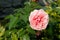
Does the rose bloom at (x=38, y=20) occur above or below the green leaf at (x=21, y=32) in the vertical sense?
above

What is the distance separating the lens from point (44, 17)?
1.48m

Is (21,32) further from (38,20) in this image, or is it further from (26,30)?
(38,20)

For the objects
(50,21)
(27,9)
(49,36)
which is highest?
(27,9)

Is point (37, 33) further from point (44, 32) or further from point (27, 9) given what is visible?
point (27, 9)

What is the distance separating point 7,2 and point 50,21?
1.95 metres

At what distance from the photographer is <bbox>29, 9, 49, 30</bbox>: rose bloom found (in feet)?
4.79

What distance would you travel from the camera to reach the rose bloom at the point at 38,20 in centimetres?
146

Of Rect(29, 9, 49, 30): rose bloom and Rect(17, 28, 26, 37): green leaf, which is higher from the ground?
Rect(29, 9, 49, 30): rose bloom

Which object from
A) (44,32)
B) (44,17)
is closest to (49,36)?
(44,32)

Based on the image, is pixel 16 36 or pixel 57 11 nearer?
pixel 16 36

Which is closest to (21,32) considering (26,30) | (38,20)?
(26,30)

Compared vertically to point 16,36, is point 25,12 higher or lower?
higher

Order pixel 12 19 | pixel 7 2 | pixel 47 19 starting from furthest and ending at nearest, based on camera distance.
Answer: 1. pixel 7 2
2. pixel 12 19
3. pixel 47 19

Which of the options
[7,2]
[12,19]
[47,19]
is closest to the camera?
[47,19]
